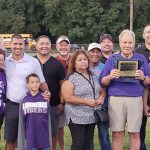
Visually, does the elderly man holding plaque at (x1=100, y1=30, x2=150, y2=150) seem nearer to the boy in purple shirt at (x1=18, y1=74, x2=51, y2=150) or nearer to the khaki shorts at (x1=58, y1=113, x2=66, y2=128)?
the boy in purple shirt at (x1=18, y1=74, x2=51, y2=150)

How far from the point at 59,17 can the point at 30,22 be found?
4.52m

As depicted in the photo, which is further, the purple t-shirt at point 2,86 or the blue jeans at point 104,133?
the blue jeans at point 104,133

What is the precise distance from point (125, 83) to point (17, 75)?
1499 millimetres

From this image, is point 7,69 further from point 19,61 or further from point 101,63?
point 101,63

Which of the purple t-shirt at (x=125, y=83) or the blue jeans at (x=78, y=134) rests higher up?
the purple t-shirt at (x=125, y=83)

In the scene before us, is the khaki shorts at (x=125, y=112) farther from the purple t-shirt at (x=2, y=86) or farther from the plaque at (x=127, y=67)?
the purple t-shirt at (x=2, y=86)

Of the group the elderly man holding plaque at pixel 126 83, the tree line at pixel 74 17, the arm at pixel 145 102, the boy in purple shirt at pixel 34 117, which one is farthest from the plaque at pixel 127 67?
the tree line at pixel 74 17

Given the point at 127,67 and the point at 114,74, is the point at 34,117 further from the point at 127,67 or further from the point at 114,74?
the point at 127,67

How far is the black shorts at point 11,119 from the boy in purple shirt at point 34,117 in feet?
0.47

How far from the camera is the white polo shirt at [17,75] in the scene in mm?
6195

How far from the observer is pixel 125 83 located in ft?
20.0

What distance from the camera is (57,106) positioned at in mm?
6793

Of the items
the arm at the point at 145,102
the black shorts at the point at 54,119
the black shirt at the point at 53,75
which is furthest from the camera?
the black shorts at the point at 54,119

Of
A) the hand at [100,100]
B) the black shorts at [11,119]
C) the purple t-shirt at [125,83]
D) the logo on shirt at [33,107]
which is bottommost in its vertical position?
the black shorts at [11,119]
